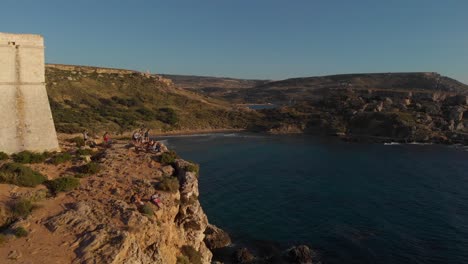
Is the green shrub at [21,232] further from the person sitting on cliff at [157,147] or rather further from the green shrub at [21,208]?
the person sitting on cliff at [157,147]

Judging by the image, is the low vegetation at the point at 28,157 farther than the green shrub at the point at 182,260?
Yes

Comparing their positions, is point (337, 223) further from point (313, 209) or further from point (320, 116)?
point (320, 116)

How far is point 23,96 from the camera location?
23.2m

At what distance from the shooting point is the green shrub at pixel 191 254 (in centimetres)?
2174

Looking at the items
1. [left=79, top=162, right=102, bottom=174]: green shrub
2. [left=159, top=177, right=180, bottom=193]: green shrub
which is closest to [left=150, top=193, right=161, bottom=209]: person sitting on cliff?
[left=159, top=177, right=180, bottom=193]: green shrub

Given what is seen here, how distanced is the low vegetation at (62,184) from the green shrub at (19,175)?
0.62 metres

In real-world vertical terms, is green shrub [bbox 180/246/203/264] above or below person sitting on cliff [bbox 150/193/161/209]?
below

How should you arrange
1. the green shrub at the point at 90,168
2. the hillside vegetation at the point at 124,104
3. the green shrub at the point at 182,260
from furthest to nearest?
the hillside vegetation at the point at 124,104, the green shrub at the point at 90,168, the green shrub at the point at 182,260

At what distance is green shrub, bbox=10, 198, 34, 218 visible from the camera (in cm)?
1666

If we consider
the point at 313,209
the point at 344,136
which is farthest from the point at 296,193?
the point at 344,136

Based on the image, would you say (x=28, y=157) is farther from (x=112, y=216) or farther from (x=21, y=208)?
(x=112, y=216)

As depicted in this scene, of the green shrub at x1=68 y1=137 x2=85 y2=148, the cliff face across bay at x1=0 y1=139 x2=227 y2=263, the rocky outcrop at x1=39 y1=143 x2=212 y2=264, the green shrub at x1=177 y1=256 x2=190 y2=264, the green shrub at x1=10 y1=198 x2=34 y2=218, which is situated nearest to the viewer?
the cliff face across bay at x1=0 y1=139 x2=227 y2=263

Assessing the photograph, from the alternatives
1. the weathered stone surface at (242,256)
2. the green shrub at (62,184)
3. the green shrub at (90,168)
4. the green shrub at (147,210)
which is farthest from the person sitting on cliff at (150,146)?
the weathered stone surface at (242,256)

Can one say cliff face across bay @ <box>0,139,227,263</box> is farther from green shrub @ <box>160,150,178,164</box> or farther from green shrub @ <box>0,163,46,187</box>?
green shrub @ <box>0,163,46,187</box>
